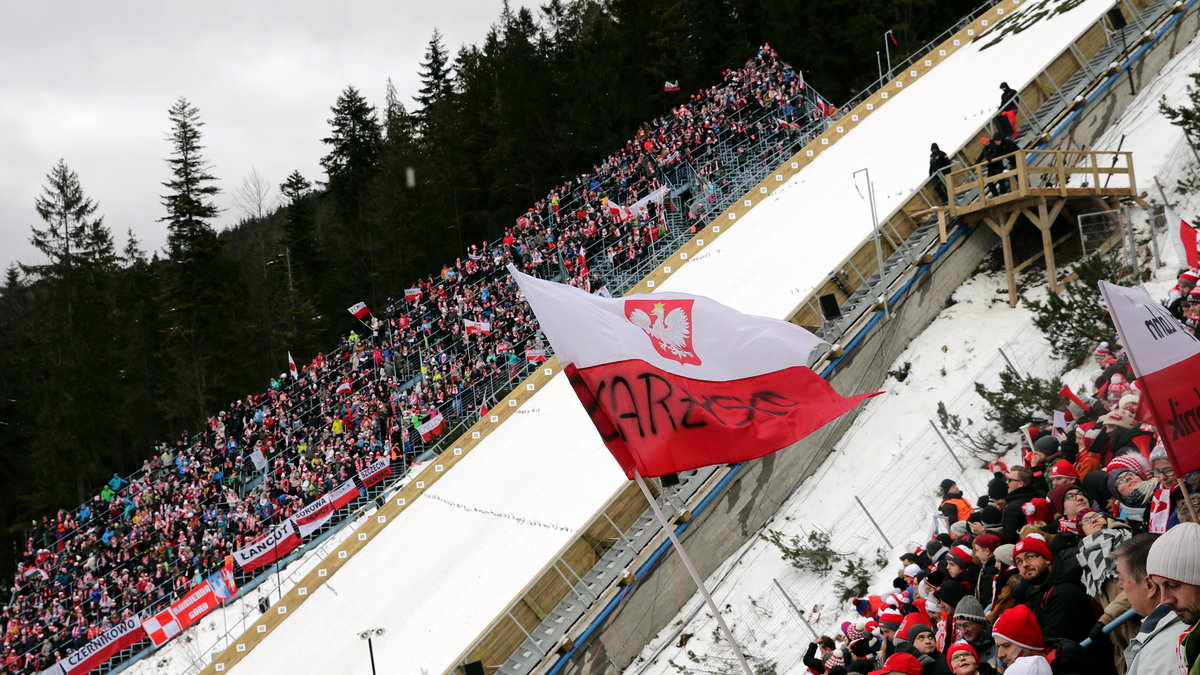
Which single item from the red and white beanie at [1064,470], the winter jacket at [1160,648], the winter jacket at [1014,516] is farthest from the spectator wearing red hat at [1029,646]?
the red and white beanie at [1064,470]

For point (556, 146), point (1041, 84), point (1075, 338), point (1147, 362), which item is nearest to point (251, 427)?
point (556, 146)

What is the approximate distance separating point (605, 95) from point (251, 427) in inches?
908

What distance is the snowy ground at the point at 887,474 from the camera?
11.6 meters

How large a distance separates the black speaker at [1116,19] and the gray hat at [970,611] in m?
18.5

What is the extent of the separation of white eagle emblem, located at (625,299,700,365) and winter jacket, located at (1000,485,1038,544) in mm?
2573

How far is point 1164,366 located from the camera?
5535 mm

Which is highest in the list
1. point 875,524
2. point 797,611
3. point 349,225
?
point 349,225

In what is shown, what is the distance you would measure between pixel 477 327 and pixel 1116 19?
1734 centimetres

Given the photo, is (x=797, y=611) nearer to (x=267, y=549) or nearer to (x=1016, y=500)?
(x=1016, y=500)

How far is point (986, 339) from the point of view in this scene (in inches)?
583

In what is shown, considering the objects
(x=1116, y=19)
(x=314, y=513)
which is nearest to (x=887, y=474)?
(x=1116, y=19)

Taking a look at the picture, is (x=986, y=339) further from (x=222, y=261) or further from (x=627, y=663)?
(x=222, y=261)

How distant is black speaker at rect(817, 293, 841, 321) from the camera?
15.8m

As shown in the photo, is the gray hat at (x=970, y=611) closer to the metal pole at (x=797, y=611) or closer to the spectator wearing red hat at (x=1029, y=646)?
the spectator wearing red hat at (x=1029, y=646)
